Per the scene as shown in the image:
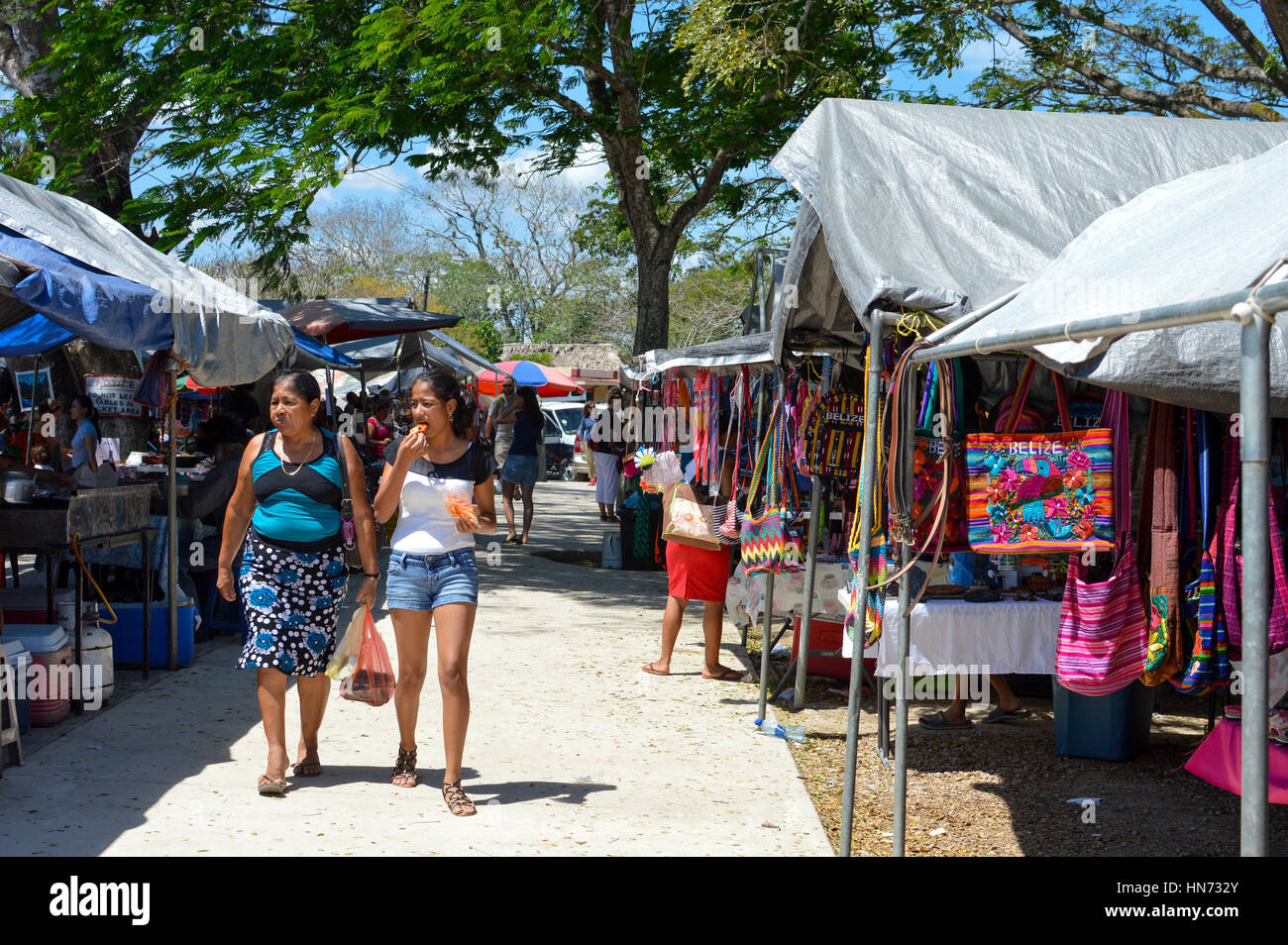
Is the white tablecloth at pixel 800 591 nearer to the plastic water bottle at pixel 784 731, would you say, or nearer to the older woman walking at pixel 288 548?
the plastic water bottle at pixel 784 731

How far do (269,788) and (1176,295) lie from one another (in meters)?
4.05

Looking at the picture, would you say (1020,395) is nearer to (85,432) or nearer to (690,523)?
(690,523)

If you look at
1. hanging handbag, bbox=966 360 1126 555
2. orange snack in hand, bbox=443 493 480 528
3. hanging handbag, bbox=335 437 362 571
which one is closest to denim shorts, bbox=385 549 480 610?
orange snack in hand, bbox=443 493 480 528

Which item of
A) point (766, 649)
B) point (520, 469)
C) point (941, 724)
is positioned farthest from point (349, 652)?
point (520, 469)

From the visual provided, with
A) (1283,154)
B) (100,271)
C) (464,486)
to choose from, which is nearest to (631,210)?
(100,271)

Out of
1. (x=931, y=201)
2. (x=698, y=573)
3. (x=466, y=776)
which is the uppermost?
(x=931, y=201)

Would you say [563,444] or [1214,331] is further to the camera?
[563,444]

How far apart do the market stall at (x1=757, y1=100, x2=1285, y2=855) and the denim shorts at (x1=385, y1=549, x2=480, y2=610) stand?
5.53ft

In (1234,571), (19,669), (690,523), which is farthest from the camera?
(690,523)

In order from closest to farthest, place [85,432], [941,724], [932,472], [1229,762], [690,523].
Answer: [1229,762] < [932,472] < [941,724] < [690,523] < [85,432]

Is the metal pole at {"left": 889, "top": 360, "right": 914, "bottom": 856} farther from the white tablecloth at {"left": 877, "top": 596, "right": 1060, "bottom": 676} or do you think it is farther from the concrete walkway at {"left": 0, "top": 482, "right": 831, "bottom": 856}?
the white tablecloth at {"left": 877, "top": 596, "right": 1060, "bottom": 676}

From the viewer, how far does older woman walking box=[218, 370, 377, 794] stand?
516 cm

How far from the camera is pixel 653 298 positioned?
14.5 meters

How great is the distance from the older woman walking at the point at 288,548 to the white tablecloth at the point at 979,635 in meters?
2.67
